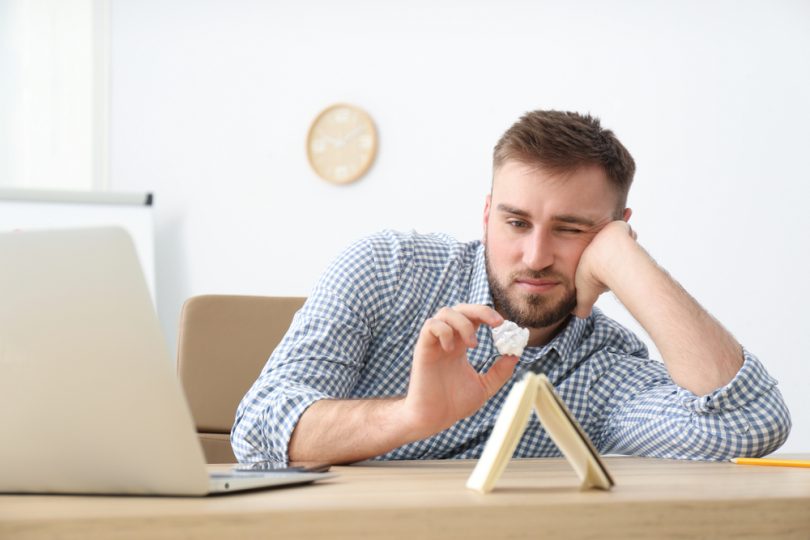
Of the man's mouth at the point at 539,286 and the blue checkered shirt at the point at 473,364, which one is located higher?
the man's mouth at the point at 539,286

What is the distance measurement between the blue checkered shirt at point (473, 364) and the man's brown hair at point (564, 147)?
0.21m

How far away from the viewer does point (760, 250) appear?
3689 mm

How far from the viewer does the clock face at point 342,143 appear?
13.3ft

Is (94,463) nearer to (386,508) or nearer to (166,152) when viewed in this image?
(386,508)

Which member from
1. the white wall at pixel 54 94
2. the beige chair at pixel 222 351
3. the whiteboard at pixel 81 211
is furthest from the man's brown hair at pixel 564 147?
the white wall at pixel 54 94

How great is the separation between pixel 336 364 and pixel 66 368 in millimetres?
847

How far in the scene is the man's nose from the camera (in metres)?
1.61

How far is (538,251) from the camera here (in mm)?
1610

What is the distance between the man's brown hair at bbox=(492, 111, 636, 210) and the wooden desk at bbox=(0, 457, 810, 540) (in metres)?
0.89

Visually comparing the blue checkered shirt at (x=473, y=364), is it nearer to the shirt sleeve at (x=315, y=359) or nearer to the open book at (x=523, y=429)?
the shirt sleeve at (x=315, y=359)

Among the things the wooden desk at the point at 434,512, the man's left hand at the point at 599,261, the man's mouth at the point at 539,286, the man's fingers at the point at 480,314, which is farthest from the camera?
the man's mouth at the point at 539,286

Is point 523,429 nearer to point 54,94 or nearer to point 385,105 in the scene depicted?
point 385,105

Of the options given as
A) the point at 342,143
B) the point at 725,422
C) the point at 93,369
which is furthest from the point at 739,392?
the point at 342,143

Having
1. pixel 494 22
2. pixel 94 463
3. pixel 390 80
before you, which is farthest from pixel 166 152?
pixel 94 463
